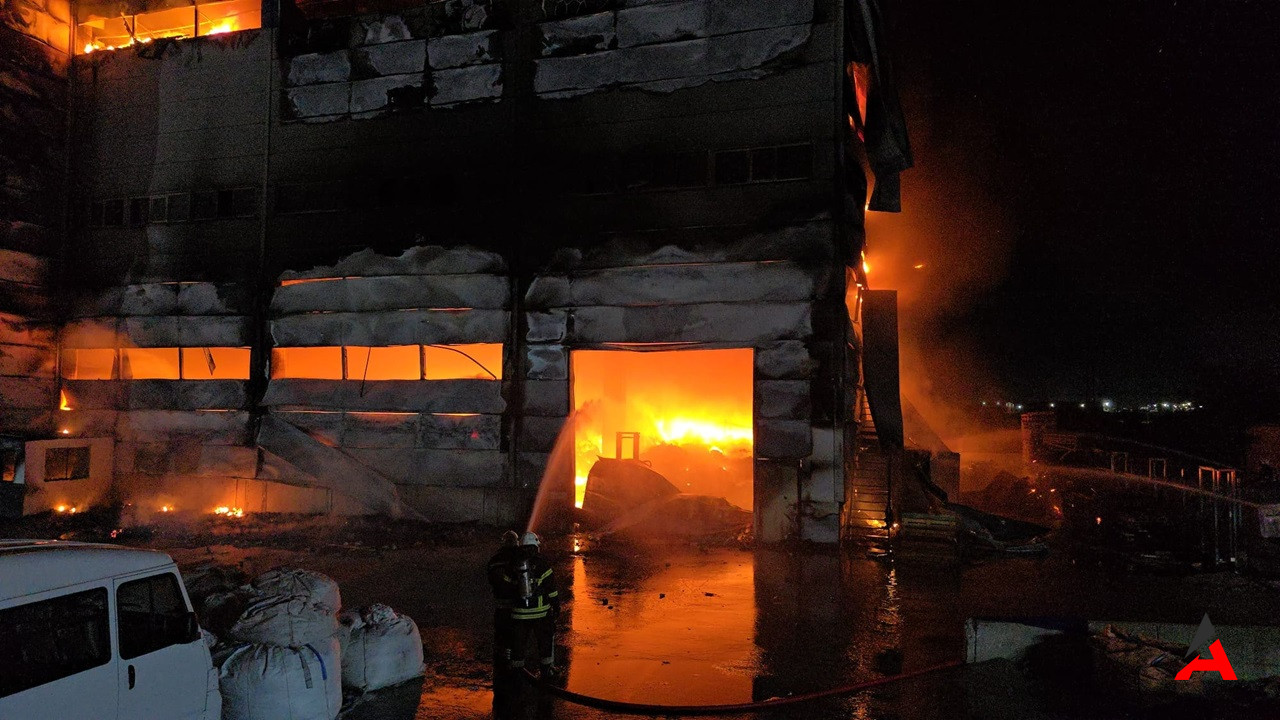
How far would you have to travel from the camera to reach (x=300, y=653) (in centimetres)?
516

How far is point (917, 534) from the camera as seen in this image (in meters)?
11.9

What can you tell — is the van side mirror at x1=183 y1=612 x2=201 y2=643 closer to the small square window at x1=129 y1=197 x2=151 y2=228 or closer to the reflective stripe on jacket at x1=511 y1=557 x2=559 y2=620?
the reflective stripe on jacket at x1=511 y1=557 x2=559 y2=620

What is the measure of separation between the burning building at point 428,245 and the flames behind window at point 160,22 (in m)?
0.07

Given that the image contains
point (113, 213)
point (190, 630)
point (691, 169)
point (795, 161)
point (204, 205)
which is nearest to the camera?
point (190, 630)

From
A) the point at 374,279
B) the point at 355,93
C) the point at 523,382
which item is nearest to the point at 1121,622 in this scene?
the point at 523,382

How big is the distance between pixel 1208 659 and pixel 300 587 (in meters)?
7.90

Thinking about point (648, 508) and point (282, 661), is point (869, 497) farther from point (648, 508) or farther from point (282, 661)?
point (282, 661)

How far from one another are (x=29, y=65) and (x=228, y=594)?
16581 mm

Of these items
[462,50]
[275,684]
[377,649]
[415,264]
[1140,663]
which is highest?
[462,50]

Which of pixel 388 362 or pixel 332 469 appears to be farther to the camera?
pixel 388 362

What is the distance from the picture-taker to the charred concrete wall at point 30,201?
16.2 meters

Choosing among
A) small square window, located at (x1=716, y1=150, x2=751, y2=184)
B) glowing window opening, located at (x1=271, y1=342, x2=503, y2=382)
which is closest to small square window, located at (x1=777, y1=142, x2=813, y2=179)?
small square window, located at (x1=716, y1=150, x2=751, y2=184)

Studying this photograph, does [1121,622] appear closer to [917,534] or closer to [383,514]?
[917,534]

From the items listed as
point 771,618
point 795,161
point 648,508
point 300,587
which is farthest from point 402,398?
point 300,587
